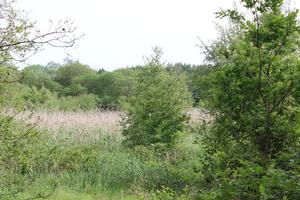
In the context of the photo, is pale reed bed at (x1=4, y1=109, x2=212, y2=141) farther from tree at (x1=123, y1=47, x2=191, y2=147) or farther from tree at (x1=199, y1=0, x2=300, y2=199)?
tree at (x1=199, y1=0, x2=300, y2=199)

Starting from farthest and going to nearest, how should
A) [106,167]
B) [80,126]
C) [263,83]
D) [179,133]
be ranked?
1. [80,126]
2. [179,133]
3. [106,167]
4. [263,83]

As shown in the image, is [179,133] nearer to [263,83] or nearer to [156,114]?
[156,114]

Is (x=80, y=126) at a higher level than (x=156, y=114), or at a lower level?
lower

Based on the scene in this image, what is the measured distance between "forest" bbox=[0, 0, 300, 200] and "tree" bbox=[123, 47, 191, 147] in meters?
0.03

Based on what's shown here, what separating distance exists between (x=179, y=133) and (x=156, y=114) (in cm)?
73

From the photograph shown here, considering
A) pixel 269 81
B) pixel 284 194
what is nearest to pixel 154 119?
pixel 269 81

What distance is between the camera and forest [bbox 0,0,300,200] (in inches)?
128

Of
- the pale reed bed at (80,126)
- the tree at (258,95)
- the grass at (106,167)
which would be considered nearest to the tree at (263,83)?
the tree at (258,95)

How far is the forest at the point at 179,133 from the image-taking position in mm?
3256

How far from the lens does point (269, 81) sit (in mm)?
3918

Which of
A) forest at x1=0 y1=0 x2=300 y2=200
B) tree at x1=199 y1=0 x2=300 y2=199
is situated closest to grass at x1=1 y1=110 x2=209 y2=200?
forest at x1=0 y1=0 x2=300 y2=200

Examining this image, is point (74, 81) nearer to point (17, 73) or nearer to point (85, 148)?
point (85, 148)

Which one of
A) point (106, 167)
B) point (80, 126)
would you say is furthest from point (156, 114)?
point (80, 126)

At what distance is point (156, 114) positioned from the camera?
33.5 ft
